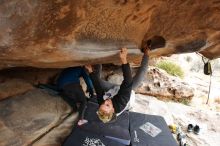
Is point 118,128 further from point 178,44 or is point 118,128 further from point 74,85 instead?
point 178,44

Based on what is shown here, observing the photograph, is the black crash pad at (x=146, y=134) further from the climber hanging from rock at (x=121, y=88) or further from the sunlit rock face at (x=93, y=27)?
the sunlit rock face at (x=93, y=27)

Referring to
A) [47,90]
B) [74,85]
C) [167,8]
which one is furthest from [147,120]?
[167,8]

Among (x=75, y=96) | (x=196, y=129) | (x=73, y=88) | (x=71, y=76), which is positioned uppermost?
(x=71, y=76)

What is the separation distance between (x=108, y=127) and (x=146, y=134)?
0.68 metres

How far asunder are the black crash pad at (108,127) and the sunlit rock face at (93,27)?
44.9 inches

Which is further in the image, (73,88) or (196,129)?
(196,129)

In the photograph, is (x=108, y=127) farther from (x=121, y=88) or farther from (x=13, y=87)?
(x=13, y=87)

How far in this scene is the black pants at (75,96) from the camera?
17.2 feet

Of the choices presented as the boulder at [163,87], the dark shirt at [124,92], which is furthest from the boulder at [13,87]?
the boulder at [163,87]

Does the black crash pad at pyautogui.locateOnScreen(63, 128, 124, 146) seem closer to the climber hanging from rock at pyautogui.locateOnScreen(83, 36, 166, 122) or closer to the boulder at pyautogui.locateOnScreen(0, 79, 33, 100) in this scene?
the climber hanging from rock at pyautogui.locateOnScreen(83, 36, 166, 122)

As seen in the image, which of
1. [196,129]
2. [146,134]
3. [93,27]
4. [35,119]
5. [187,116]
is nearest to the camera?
[93,27]

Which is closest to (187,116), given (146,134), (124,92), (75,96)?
(146,134)

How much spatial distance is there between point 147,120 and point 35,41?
3.08 meters

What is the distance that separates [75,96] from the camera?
213 inches
